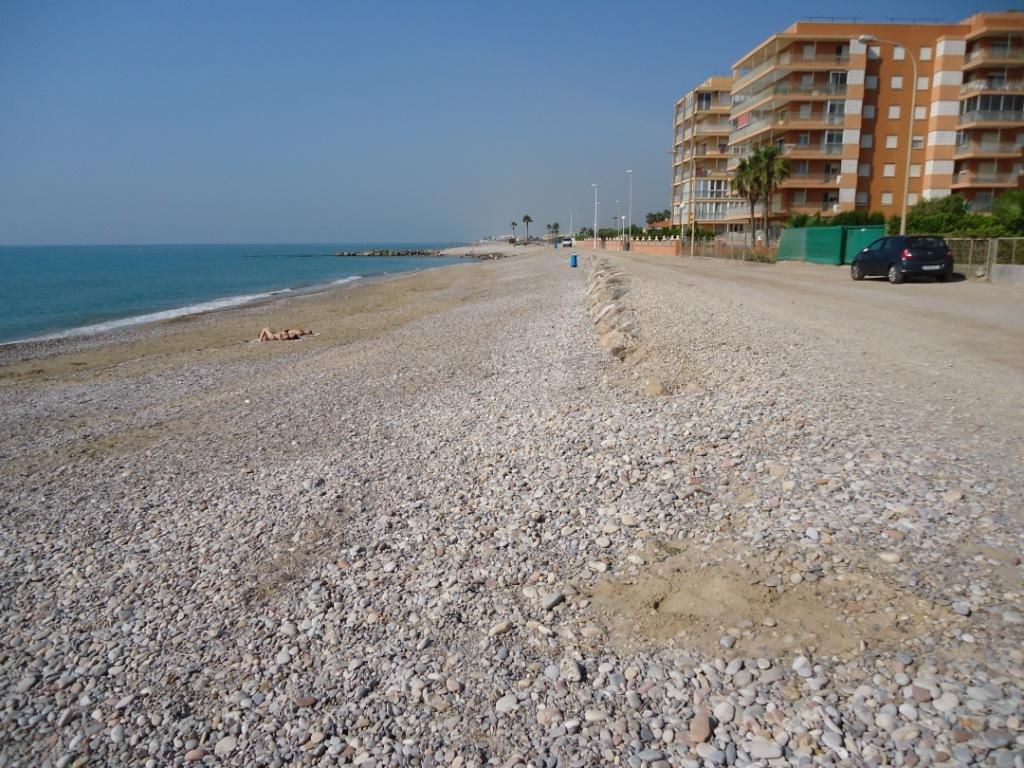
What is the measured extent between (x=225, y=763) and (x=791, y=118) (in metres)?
68.3

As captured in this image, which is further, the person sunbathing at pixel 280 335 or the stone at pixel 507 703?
the person sunbathing at pixel 280 335

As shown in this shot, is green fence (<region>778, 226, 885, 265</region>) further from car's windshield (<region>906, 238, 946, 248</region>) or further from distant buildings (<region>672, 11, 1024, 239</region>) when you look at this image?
distant buildings (<region>672, 11, 1024, 239</region>)

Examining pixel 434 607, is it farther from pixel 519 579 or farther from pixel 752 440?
pixel 752 440

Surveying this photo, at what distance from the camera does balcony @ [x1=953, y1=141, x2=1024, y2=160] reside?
5841cm

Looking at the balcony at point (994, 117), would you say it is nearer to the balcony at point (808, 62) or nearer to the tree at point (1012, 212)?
the balcony at point (808, 62)

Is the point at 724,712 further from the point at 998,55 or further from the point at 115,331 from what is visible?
the point at 998,55

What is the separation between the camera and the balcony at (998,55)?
190 ft

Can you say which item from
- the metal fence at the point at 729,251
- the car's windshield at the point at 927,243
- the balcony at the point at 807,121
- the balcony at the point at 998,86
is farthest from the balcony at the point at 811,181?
the car's windshield at the point at 927,243

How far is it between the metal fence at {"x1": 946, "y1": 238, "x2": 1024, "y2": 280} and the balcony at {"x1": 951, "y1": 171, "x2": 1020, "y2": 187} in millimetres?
46032

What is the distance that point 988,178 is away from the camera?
59531 mm

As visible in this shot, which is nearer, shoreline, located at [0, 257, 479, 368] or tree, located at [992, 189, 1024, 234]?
shoreline, located at [0, 257, 479, 368]

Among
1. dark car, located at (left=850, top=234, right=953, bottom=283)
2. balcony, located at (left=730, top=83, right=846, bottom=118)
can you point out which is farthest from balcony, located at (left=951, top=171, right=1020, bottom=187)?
dark car, located at (left=850, top=234, right=953, bottom=283)

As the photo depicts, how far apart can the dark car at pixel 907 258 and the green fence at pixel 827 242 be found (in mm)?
6587

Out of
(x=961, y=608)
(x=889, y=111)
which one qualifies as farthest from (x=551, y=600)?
(x=889, y=111)
